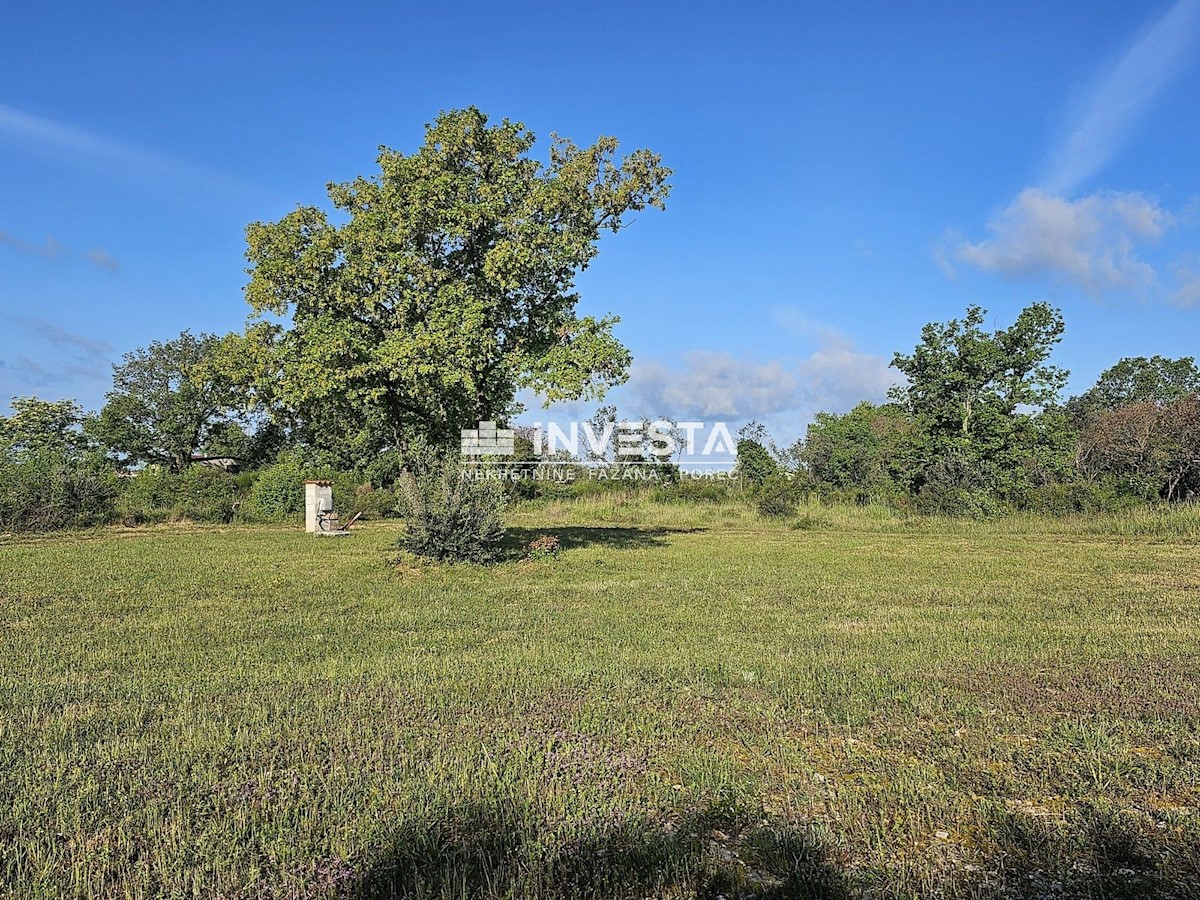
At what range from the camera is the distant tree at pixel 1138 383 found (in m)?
58.0

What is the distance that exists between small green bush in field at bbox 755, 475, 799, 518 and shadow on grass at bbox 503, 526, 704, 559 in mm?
3915

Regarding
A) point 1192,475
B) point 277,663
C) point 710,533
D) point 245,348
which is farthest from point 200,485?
point 1192,475

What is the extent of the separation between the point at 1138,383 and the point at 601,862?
233 feet

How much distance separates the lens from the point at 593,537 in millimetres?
19906

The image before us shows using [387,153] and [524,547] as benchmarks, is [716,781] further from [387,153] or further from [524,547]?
[387,153]

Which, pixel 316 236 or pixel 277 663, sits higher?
pixel 316 236

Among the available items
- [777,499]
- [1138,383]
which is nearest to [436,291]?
[777,499]

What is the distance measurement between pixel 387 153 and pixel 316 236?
2.34m

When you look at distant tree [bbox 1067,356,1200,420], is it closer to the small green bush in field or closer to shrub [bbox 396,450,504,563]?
the small green bush in field

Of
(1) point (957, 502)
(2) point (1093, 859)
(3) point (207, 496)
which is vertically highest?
(3) point (207, 496)

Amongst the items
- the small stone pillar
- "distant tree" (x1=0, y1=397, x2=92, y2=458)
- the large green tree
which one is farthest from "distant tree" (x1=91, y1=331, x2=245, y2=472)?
the large green tree

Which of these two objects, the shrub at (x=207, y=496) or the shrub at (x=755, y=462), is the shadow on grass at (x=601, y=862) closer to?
the shrub at (x=207, y=496)

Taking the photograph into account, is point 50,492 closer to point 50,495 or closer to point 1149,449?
point 50,495

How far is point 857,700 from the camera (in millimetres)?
5281
